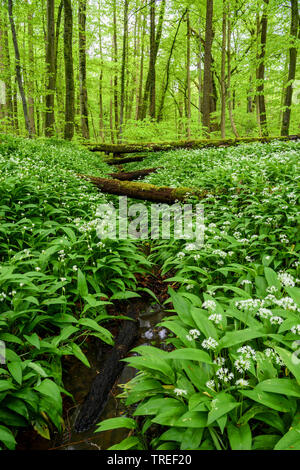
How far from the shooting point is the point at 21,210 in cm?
492

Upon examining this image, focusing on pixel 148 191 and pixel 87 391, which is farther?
pixel 148 191

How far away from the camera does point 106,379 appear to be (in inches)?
101

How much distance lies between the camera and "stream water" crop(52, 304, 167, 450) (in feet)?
6.72

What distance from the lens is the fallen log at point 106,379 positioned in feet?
7.29

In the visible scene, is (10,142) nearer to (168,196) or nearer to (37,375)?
(168,196)

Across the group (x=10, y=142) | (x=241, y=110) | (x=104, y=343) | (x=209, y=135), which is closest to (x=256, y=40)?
(x=241, y=110)

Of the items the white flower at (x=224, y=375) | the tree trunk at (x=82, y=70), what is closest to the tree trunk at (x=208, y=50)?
the tree trunk at (x=82, y=70)

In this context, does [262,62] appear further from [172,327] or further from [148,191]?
[172,327]

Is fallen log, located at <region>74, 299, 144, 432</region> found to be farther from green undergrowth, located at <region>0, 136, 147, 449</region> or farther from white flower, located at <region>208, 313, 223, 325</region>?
white flower, located at <region>208, 313, 223, 325</region>

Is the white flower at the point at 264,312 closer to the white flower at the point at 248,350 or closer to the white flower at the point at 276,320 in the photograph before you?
the white flower at the point at 276,320

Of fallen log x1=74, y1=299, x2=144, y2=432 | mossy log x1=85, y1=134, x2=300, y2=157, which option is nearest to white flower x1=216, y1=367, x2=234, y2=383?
fallen log x1=74, y1=299, x2=144, y2=432

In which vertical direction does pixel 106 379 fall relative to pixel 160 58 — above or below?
below

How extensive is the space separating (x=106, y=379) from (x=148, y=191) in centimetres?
492

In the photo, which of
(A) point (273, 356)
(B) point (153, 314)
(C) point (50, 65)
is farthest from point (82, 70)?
(A) point (273, 356)
